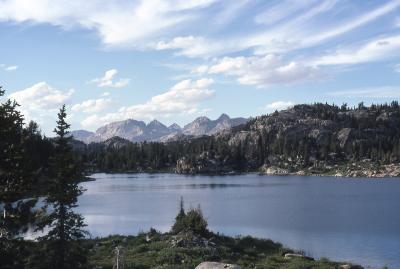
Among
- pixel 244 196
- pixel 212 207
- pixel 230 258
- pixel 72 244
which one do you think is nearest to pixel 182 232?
pixel 230 258

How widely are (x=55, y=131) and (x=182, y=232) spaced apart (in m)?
27.2

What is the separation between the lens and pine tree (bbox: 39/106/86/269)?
35.3m

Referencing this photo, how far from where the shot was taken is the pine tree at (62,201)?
116ft

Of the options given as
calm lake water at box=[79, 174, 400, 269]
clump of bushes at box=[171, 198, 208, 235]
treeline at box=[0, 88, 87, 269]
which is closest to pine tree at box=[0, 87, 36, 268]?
treeline at box=[0, 88, 87, 269]

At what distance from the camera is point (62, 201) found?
116ft

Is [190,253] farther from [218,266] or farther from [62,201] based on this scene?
[62,201]

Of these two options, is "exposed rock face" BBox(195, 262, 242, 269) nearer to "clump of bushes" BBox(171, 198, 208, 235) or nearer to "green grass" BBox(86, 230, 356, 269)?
"green grass" BBox(86, 230, 356, 269)

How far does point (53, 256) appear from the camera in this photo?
116 ft

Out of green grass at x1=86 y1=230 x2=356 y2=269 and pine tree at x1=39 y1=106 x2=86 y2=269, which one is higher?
pine tree at x1=39 y1=106 x2=86 y2=269

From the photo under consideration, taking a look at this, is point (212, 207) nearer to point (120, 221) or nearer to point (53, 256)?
point (120, 221)

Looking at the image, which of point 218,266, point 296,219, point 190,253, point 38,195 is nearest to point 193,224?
point 190,253

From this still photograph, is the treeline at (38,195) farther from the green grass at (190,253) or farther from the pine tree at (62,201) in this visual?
the green grass at (190,253)

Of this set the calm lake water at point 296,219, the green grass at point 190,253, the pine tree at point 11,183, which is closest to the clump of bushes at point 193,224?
the green grass at point 190,253

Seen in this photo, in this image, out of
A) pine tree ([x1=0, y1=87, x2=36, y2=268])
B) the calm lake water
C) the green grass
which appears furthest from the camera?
the calm lake water
